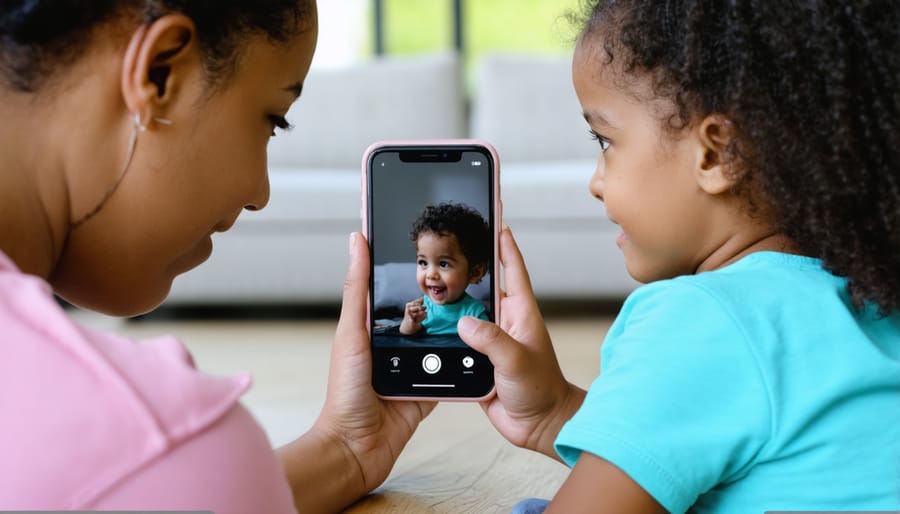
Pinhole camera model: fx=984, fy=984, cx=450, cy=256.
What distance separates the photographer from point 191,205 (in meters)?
0.81

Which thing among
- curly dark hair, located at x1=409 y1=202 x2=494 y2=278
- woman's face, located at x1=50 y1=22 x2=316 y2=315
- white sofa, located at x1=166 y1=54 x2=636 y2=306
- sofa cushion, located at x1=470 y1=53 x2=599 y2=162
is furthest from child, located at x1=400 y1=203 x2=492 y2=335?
sofa cushion, located at x1=470 y1=53 x2=599 y2=162

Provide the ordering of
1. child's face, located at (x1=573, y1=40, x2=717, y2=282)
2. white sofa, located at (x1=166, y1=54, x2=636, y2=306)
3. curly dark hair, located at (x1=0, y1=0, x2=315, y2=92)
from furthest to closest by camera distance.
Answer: white sofa, located at (x1=166, y1=54, x2=636, y2=306) < child's face, located at (x1=573, y1=40, x2=717, y2=282) < curly dark hair, located at (x1=0, y1=0, x2=315, y2=92)

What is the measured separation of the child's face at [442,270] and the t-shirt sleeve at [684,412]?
35 cm

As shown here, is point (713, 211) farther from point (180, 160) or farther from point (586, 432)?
point (180, 160)

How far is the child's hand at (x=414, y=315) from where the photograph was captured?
3.54 ft

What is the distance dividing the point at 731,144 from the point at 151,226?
51 centimetres

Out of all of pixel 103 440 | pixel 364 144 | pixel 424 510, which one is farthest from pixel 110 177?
pixel 364 144

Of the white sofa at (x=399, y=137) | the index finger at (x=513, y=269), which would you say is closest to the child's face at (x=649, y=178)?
the index finger at (x=513, y=269)

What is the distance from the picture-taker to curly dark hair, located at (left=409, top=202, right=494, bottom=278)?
108 cm

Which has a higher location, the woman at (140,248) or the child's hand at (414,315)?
the woman at (140,248)

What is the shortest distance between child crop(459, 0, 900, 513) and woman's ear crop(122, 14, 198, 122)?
0.40 metres

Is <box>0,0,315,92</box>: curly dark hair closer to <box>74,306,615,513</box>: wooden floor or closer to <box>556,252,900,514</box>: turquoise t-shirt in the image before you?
<box>556,252,900,514</box>: turquoise t-shirt

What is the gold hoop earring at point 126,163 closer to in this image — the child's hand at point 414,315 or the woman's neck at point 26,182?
the woman's neck at point 26,182

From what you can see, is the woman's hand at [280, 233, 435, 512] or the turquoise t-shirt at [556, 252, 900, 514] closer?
the turquoise t-shirt at [556, 252, 900, 514]
